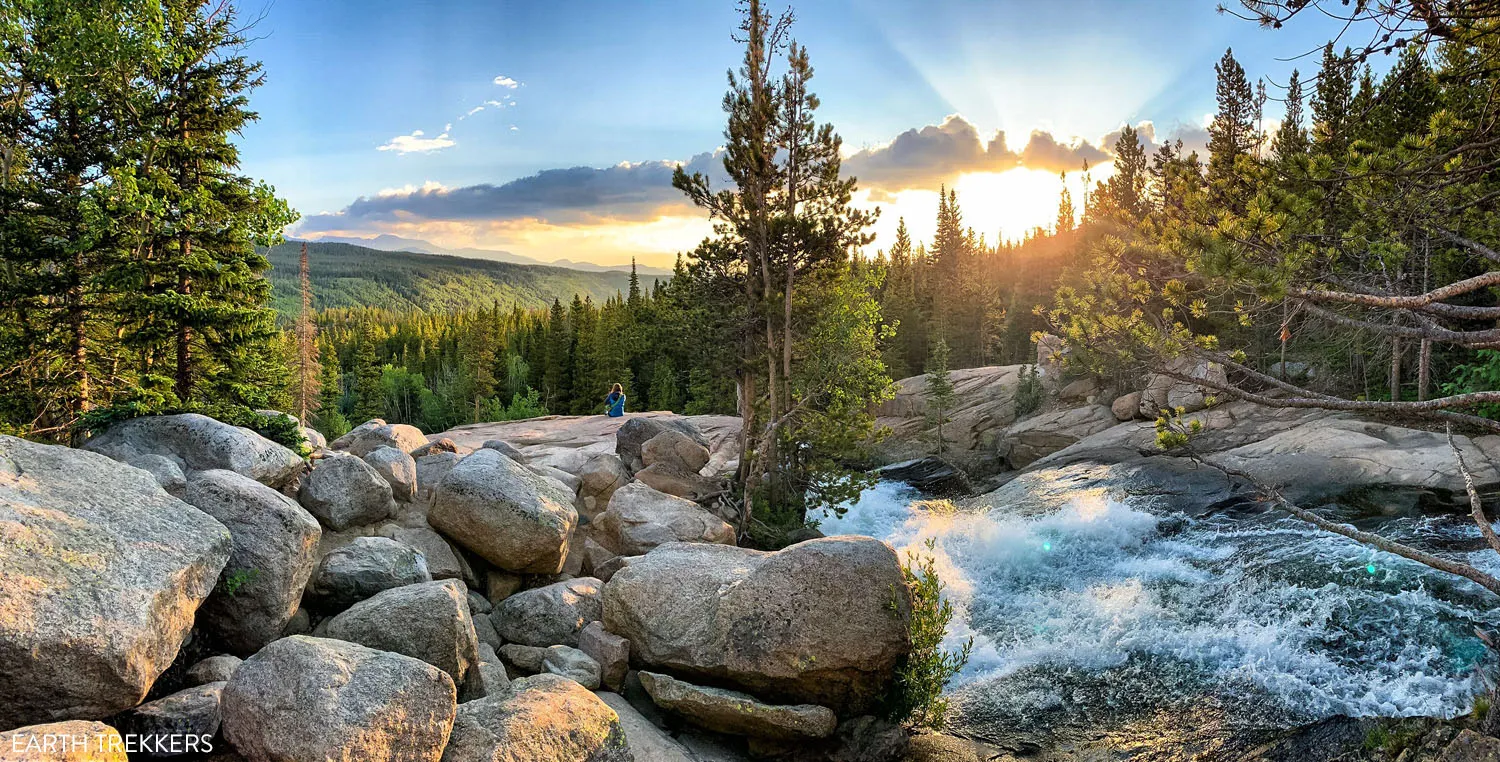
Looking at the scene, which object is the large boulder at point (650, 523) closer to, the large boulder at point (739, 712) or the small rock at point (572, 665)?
the small rock at point (572, 665)

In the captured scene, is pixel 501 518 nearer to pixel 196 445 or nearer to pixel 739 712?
pixel 196 445

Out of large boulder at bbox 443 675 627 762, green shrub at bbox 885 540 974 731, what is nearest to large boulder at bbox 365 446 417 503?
large boulder at bbox 443 675 627 762

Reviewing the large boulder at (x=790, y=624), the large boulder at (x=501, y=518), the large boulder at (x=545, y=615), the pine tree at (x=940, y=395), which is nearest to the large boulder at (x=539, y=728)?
the large boulder at (x=790, y=624)

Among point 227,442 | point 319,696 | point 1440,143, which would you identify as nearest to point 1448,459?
point 1440,143

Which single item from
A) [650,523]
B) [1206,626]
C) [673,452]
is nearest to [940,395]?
[673,452]

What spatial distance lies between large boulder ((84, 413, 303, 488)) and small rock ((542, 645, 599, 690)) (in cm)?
527

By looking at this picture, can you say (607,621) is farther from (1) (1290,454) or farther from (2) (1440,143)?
(1) (1290,454)

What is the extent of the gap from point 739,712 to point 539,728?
118 inches

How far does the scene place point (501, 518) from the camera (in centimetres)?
1180

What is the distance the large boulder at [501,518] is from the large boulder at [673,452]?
770 cm

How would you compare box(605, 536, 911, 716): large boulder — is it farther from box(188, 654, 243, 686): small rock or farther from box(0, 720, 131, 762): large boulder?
box(0, 720, 131, 762): large boulder

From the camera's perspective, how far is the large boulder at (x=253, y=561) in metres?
7.91

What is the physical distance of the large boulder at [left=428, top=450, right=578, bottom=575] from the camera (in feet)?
38.7

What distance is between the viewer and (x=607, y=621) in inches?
426
